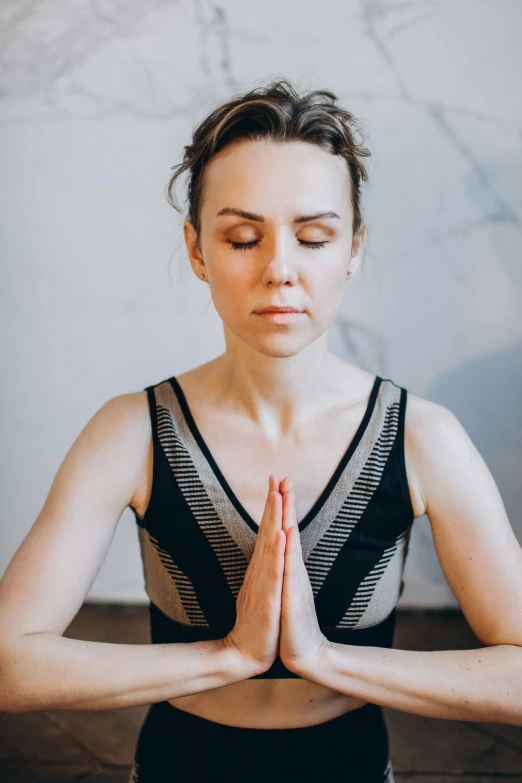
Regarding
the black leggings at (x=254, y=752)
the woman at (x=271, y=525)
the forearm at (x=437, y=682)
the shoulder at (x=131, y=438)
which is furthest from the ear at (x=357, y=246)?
the black leggings at (x=254, y=752)

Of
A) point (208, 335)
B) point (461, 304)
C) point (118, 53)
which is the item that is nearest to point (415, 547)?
point (461, 304)

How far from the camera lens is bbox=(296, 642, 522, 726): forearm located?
2.81ft

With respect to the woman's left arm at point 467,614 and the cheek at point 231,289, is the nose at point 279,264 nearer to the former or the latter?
the cheek at point 231,289

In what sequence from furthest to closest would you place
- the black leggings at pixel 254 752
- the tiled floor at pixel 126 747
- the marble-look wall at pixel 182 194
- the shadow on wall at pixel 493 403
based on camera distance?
the shadow on wall at pixel 493 403
the marble-look wall at pixel 182 194
the tiled floor at pixel 126 747
the black leggings at pixel 254 752

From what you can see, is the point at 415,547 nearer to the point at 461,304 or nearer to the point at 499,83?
the point at 461,304

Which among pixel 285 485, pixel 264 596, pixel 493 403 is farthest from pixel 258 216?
pixel 493 403

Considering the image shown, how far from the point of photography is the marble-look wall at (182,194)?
1.48 m

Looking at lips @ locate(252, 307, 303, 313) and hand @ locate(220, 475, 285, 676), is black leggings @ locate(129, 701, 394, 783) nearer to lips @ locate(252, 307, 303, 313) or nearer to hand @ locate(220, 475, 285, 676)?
hand @ locate(220, 475, 285, 676)

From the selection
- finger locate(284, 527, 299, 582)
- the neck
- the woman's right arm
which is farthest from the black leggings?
the neck

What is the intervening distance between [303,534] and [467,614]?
0.74 ft

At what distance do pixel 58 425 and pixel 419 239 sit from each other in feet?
2.97

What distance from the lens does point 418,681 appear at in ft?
2.82

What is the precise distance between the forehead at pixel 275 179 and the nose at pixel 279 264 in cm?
3

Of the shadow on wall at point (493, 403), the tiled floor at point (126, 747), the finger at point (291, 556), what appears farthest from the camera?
the shadow on wall at point (493, 403)
